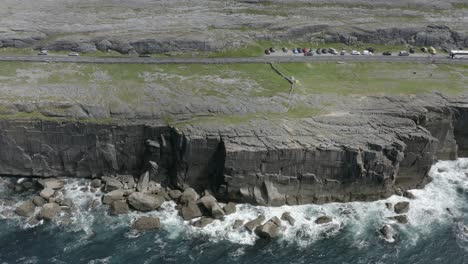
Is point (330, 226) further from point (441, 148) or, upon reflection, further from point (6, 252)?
point (6, 252)

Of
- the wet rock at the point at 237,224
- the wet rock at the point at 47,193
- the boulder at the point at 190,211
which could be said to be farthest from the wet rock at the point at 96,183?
the wet rock at the point at 237,224

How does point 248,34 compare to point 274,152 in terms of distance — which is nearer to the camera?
point 274,152

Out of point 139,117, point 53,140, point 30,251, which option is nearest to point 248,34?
point 139,117

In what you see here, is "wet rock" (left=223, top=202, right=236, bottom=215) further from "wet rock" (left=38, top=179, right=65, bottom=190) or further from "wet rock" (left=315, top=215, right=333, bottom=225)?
"wet rock" (left=38, top=179, right=65, bottom=190)

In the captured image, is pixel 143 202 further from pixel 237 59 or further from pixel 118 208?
pixel 237 59

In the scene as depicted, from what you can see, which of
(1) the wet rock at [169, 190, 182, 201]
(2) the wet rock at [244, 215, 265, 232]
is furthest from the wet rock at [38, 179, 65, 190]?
(2) the wet rock at [244, 215, 265, 232]

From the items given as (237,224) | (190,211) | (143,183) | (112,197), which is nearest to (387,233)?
(237,224)
